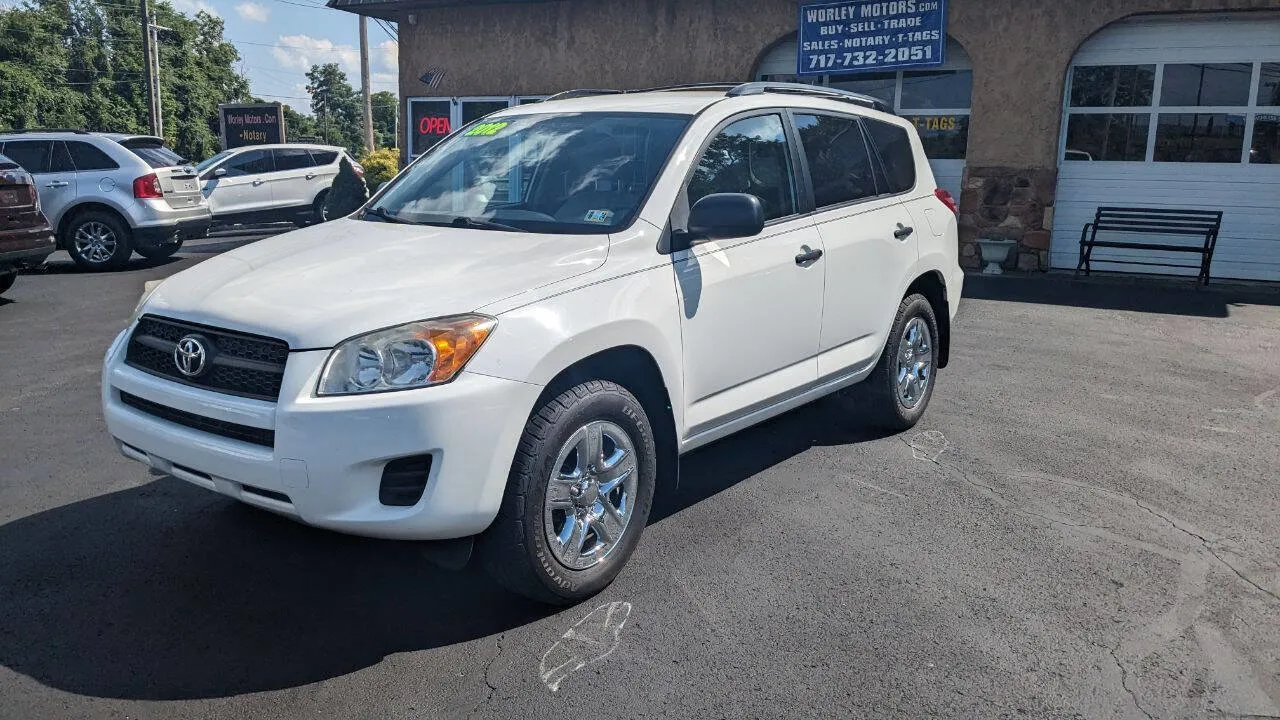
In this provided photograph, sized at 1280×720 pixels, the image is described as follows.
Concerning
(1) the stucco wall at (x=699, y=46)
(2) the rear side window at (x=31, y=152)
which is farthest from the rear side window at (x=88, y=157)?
(1) the stucco wall at (x=699, y=46)

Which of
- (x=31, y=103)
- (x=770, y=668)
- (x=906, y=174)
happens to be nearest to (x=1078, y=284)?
(x=906, y=174)

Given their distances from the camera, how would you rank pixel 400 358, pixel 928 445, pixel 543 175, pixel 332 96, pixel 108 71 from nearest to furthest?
pixel 400 358 < pixel 543 175 < pixel 928 445 < pixel 108 71 < pixel 332 96

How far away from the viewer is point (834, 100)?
5414 millimetres

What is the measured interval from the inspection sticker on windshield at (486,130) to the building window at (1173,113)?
11.2 metres

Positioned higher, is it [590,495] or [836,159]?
[836,159]

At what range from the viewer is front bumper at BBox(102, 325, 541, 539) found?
308 centimetres

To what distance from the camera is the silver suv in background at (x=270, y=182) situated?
18.3 m

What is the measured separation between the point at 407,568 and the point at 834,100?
324cm

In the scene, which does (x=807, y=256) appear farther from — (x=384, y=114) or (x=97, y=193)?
(x=384, y=114)

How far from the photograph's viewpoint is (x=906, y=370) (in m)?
5.79

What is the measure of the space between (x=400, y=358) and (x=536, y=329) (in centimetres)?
45

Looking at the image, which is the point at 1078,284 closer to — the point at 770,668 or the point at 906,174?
the point at 906,174

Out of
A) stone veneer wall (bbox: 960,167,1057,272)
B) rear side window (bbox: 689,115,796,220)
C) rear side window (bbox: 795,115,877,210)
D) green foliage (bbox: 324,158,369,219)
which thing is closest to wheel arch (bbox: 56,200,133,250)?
green foliage (bbox: 324,158,369,219)

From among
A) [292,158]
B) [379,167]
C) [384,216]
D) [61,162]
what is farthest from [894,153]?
[379,167]
